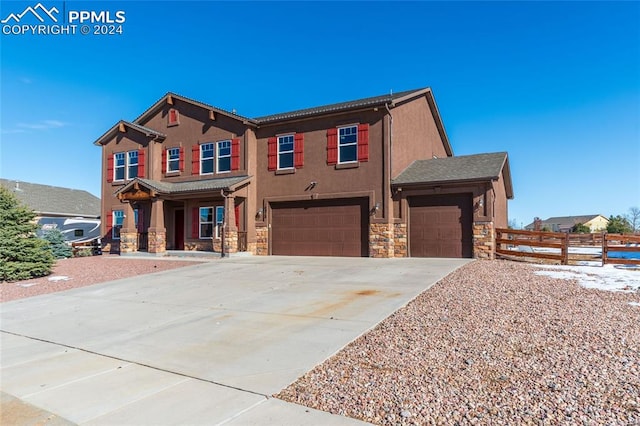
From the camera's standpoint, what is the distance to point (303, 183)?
18.0 meters

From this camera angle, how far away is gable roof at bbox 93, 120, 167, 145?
21312mm

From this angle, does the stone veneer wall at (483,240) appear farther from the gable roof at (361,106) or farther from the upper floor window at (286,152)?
the upper floor window at (286,152)

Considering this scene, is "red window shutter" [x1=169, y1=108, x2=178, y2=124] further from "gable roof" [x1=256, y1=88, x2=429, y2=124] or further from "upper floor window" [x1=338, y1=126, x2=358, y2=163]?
"upper floor window" [x1=338, y1=126, x2=358, y2=163]

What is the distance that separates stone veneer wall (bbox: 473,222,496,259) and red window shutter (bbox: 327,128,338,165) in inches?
253

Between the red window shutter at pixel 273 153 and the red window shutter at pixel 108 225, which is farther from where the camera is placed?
the red window shutter at pixel 108 225

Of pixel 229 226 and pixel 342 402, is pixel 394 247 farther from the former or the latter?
pixel 342 402

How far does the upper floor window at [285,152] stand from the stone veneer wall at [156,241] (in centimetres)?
687

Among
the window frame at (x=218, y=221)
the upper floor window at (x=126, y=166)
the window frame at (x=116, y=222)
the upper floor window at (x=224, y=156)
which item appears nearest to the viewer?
the window frame at (x=218, y=221)

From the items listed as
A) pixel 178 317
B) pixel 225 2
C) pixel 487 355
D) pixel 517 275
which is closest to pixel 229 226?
pixel 225 2

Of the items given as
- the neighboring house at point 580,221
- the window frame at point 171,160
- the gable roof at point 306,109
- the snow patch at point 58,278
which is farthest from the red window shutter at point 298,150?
the neighboring house at point 580,221

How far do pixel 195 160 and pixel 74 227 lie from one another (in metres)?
16.2

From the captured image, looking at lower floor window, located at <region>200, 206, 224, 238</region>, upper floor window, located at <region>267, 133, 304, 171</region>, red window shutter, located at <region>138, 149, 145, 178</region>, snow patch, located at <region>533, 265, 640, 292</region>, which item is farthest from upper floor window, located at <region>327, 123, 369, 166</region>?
red window shutter, located at <region>138, 149, 145, 178</region>

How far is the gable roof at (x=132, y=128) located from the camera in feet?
69.9

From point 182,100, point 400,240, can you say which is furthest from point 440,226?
point 182,100
